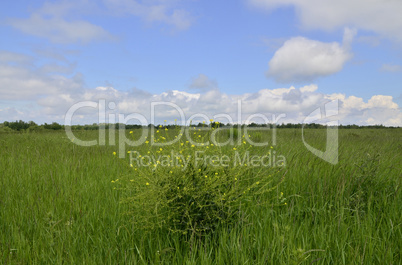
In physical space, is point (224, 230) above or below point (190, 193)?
below

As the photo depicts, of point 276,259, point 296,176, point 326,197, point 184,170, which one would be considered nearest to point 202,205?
point 184,170

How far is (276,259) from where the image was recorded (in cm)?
233

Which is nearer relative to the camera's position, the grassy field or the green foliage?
the grassy field

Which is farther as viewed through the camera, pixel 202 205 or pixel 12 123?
pixel 12 123

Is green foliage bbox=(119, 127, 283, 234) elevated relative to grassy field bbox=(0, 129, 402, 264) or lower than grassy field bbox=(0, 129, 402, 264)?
elevated

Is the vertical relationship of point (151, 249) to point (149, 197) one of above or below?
below

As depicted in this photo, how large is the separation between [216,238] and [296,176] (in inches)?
88.6

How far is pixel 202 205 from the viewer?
2.66 m

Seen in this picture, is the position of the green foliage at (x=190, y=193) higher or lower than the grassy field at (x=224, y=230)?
higher

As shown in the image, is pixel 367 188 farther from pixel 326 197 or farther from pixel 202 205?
pixel 202 205

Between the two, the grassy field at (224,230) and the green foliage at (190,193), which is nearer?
the grassy field at (224,230)

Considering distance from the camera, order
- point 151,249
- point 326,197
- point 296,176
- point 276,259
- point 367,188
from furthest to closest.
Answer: point 296,176
point 367,188
point 326,197
point 151,249
point 276,259

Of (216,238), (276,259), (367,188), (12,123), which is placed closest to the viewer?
(276,259)

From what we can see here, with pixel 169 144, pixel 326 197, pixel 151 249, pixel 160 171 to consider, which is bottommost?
pixel 151 249
